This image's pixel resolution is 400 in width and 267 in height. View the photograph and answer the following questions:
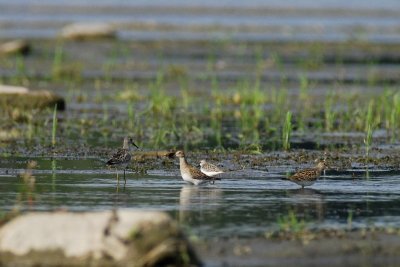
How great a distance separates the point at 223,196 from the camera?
14.7 m

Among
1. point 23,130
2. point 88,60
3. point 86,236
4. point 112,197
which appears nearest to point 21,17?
point 88,60

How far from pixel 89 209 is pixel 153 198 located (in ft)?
3.77

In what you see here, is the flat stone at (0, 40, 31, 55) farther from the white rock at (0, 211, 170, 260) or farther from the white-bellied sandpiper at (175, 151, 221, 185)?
the white rock at (0, 211, 170, 260)

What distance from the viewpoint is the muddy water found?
41.9 ft

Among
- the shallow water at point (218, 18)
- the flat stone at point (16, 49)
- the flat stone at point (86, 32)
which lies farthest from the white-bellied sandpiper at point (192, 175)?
the shallow water at point (218, 18)

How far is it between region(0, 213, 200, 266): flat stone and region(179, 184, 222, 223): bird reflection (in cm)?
241

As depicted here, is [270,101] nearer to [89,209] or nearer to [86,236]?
[89,209]

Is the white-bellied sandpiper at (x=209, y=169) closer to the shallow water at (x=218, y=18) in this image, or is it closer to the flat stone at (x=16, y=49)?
the flat stone at (x=16, y=49)

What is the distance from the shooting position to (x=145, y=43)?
43188 mm

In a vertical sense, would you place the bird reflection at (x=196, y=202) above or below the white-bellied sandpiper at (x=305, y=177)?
below

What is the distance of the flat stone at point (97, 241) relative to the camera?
1011cm

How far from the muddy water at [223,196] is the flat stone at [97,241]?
1.66m

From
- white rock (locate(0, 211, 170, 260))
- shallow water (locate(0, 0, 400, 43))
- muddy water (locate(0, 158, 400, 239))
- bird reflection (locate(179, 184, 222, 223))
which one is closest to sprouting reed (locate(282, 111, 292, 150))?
muddy water (locate(0, 158, 400, 239))

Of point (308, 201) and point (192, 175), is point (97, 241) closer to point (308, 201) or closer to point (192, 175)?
point (308, 201)
